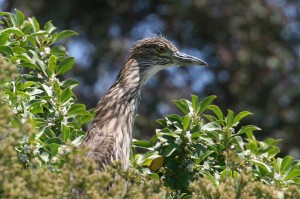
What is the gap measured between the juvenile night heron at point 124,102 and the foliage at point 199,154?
19 cm

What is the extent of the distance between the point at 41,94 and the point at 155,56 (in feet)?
5.17

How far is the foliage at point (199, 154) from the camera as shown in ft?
16.5

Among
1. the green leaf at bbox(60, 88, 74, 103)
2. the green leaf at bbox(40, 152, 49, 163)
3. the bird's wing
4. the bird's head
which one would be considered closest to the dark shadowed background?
the bird's head

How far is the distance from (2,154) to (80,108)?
187cm

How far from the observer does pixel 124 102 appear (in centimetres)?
586

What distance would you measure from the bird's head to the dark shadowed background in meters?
6.78

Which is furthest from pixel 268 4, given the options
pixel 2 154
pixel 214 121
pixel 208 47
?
pixel 2 154

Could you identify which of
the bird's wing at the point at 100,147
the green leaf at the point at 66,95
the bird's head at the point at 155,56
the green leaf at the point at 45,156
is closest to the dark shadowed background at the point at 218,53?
the bird's head at the point at 155,56

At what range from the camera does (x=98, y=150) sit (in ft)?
17.2

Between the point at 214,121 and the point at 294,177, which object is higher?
the point at 214,121

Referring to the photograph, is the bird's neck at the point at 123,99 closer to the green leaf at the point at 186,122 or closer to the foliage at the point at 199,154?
the foliage at the point at 199,154

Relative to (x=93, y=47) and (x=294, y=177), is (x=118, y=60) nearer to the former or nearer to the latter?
(x=93, y=47)

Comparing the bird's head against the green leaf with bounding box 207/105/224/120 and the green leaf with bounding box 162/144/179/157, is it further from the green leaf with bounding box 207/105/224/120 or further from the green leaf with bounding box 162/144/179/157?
the green leaf with bounding box 162/144/179/157

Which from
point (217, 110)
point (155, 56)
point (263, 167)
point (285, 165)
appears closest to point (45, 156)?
point (217, 110)
